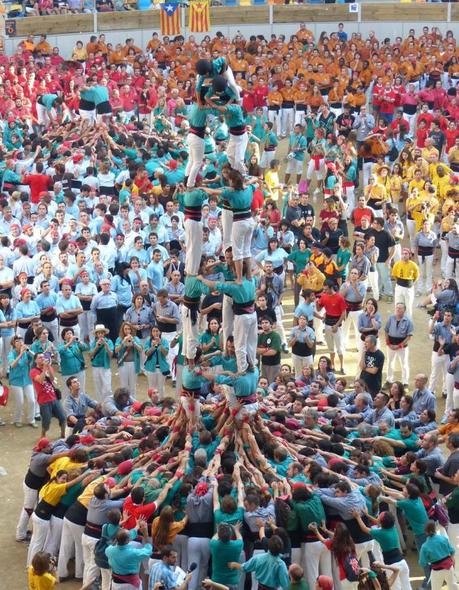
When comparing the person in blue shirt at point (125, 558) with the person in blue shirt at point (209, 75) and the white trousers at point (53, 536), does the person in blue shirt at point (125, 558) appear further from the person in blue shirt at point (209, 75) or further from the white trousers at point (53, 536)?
the person in blue shirt at point (209, 75)

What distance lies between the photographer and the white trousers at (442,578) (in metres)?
14.1

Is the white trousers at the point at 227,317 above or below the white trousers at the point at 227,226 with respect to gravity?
below

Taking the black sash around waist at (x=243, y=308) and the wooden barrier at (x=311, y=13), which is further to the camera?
the wooden barrier at (x=311, y=13)

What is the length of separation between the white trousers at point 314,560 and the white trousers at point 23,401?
5.86m

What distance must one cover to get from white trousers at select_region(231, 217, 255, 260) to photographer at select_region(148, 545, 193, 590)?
3603 mm

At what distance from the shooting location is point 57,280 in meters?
20.8

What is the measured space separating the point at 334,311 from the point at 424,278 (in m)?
3.65

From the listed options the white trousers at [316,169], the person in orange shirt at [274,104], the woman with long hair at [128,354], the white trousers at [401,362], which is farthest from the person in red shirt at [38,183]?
the white trousers at [401,362]

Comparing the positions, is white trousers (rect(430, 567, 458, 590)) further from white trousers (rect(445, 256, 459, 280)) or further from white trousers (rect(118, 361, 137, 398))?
white trousers (rect(445, 256, 459, 280))

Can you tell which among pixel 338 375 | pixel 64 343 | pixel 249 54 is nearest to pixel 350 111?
pixel 249 54

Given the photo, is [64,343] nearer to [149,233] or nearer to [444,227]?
[149,233]

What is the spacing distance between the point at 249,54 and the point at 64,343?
1603cm

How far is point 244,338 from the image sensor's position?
1566cm

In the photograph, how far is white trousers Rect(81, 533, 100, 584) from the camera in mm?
14633
